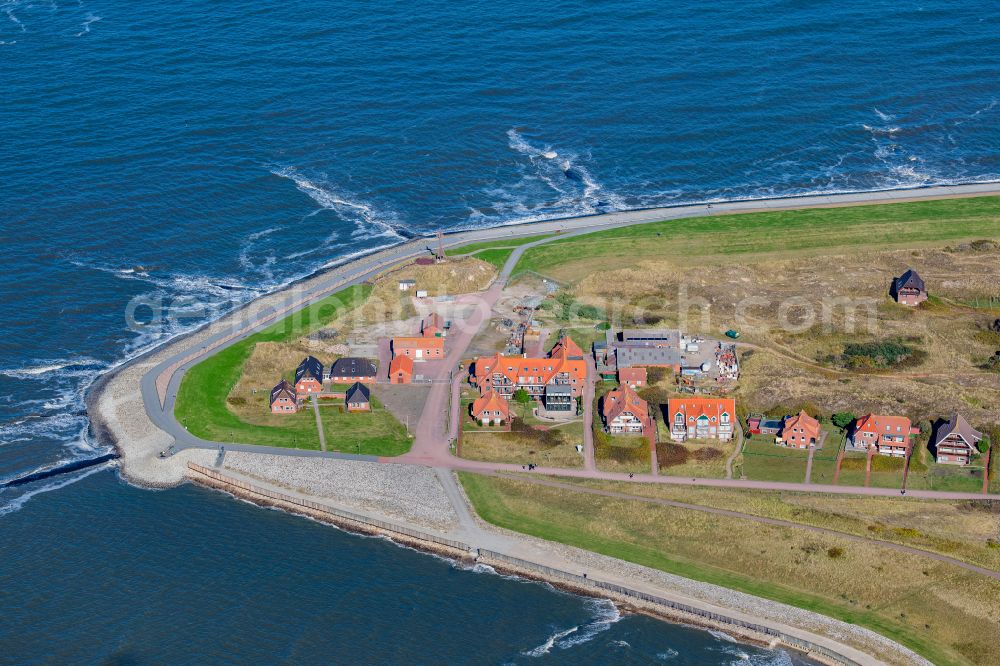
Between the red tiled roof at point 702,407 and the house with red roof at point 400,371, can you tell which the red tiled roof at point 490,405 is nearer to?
the house with red roof at point 400,371

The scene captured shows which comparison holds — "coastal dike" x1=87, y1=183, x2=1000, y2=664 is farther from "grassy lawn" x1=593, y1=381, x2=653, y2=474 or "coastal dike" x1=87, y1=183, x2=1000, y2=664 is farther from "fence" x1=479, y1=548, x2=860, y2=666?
"grassy lawn" x1=593, y1=381, x2=653, y2=474

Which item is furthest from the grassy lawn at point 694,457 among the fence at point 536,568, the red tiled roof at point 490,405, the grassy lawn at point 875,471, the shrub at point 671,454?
the fence at point 536,568

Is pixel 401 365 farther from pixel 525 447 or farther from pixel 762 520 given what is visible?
A: pixel 762 520

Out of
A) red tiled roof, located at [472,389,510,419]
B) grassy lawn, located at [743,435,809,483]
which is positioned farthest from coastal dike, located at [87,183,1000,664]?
grassy lawn, located at [743,435,809,483]

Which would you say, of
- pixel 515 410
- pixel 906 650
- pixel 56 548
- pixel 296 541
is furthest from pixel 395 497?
pixel 906 650

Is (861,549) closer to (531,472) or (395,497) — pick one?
(531,472)

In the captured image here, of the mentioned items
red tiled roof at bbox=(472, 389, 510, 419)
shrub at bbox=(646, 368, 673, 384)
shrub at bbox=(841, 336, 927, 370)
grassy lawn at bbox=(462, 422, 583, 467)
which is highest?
shrub at bbox=(841, 336, 927, 370)
